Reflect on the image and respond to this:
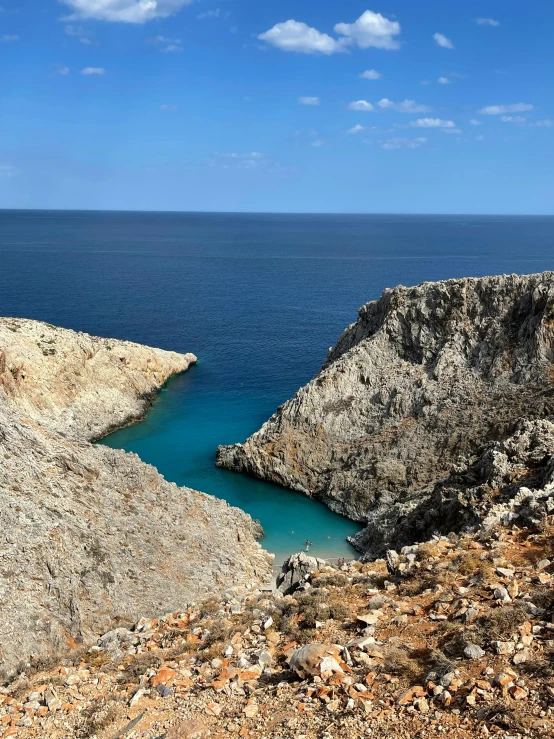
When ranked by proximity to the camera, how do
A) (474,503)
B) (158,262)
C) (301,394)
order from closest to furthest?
(474,503)
(301,394)
(158,262)

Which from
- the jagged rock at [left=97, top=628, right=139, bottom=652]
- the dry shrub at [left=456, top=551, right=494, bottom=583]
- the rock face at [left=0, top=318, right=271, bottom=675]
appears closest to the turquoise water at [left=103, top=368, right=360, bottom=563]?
the rock face at [left=0, top=318, right=271, bottom=675]

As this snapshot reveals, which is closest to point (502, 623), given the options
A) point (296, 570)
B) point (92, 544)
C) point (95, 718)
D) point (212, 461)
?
point (95, 718)

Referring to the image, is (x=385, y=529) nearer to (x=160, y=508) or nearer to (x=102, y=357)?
(x=160, y=508)

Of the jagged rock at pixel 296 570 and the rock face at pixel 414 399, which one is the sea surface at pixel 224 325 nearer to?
the rock face at pixel 414 399

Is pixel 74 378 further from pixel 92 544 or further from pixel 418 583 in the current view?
pixel 418 583

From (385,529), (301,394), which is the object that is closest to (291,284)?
(301,394)

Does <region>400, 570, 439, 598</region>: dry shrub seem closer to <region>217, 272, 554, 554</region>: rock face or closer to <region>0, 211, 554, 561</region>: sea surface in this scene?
<region>217, 272, 554, 554</region>: rock face
